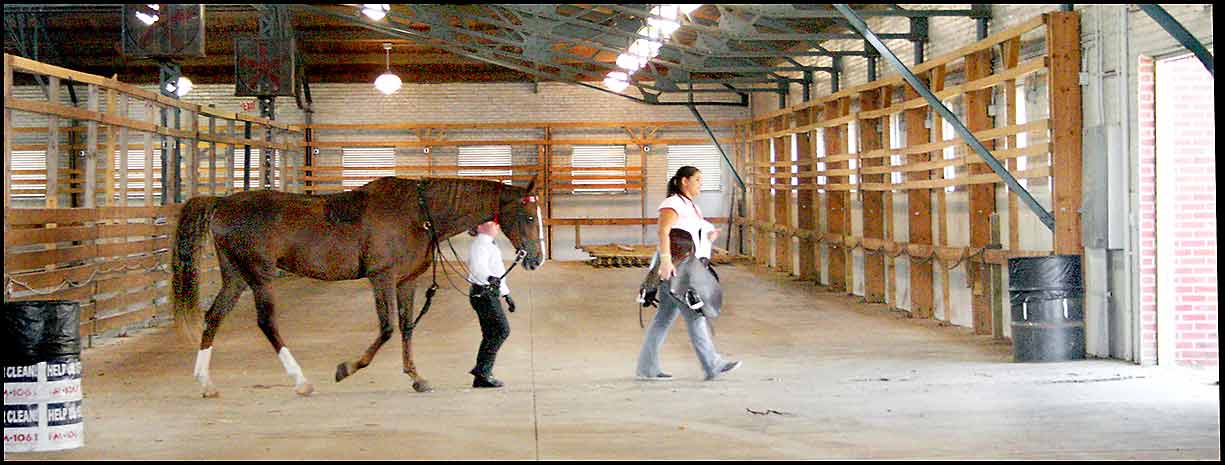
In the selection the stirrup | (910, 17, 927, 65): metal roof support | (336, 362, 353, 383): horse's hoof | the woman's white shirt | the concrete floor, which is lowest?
the concrete floor

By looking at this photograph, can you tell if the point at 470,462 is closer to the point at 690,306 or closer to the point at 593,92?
the point at 690,306

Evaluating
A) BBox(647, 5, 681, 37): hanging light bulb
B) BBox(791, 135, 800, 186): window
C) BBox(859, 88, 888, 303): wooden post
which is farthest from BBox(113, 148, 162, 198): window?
BBox(859, 88, 888, 303): wooden post

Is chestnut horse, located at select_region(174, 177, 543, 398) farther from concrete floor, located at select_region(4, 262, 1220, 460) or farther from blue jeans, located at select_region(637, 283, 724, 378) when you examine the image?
blue jeans, located at select_region(637, 283, 724, 378)

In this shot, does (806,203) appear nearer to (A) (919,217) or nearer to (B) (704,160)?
(A) (919,217)

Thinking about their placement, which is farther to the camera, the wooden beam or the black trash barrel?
the wooden beam

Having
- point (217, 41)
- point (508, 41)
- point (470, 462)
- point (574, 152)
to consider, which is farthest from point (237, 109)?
point (470, 462)

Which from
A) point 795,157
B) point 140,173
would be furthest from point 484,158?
point 795,157

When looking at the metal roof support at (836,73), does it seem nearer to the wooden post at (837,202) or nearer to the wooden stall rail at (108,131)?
the wooden post at (837,202)

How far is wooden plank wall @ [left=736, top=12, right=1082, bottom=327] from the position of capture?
1001 cm

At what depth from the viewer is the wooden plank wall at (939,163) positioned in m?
10.0

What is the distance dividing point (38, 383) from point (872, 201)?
434 inches

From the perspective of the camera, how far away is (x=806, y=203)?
747 inches

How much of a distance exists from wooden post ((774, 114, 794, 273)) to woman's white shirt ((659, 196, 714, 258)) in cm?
1101

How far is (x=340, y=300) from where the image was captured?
16.6m
